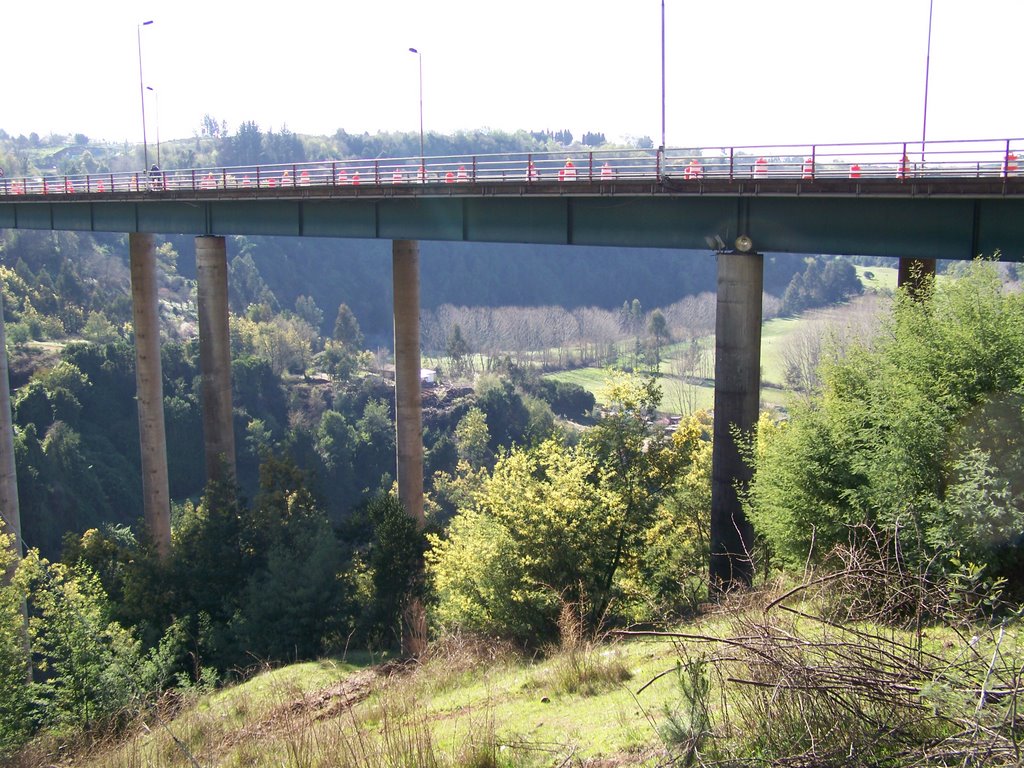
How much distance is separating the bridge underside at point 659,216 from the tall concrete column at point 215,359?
1736 millimetres

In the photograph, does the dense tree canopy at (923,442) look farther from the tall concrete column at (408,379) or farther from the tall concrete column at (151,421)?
the tall concrete column at (151,421)

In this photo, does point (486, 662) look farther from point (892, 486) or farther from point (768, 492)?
point (892, 486)

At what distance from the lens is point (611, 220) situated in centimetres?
2234

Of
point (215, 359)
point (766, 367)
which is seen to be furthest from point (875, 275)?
point (215, 359)

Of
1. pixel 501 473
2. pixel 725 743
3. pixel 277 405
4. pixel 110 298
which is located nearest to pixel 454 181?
pixel 501 473

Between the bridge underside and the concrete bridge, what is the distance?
0.11ft

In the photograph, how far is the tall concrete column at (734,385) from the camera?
1964 centimetres

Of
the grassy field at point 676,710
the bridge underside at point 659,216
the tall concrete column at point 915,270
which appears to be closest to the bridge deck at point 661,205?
the bridge underside at point 659,216

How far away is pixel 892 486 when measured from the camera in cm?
1329

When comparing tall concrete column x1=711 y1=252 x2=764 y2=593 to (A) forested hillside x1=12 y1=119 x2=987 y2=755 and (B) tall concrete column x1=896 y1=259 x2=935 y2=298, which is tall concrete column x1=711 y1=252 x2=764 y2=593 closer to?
(A) forested hillside x1=12 y1=119 x2=987 y2=755

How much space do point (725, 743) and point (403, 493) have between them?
2382cm

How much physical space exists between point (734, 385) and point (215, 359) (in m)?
21.2

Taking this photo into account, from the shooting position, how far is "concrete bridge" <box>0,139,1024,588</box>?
700 inches

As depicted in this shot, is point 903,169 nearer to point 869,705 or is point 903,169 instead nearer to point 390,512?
point 869,705
